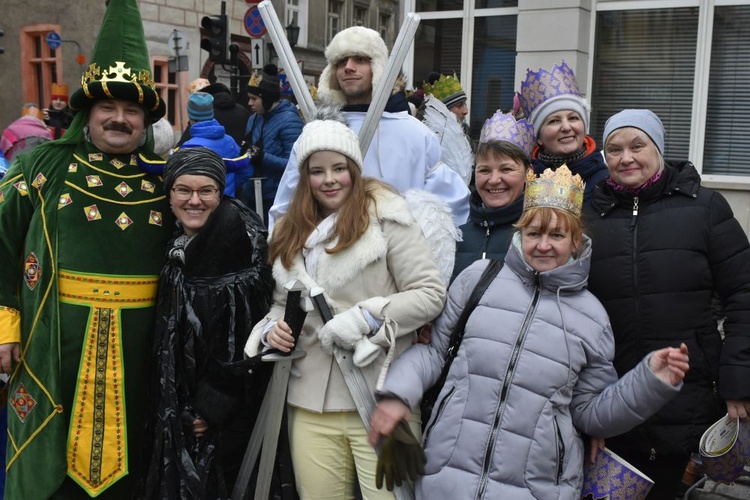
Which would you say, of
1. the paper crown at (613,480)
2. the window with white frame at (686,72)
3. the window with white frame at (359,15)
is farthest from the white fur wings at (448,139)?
the window with white frame at (359,15)

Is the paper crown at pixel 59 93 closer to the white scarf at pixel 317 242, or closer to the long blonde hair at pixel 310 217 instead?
the long blonde hair at pixel 310 217

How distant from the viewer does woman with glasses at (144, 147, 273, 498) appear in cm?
282

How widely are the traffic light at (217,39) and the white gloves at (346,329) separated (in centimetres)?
1000

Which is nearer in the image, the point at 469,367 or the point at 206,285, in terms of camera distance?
the point at 469,367

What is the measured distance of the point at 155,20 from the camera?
16531 millimetres

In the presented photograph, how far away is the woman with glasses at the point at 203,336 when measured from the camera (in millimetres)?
2824

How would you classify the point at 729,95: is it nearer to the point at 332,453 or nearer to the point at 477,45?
the point at 477,45

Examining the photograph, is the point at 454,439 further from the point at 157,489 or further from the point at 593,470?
the point at 157,489

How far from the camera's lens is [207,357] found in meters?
2.85

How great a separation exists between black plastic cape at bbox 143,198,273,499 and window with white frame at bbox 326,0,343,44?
21.6 metres

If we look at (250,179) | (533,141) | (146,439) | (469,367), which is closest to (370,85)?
(533,141)

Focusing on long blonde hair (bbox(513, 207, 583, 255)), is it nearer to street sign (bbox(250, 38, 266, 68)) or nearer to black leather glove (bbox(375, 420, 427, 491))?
black leather glove (bbox(375, 420, 427, 491))

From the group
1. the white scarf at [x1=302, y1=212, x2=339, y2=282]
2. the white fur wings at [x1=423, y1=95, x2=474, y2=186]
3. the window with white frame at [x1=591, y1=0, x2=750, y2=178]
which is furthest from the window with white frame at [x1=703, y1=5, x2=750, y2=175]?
the white scarf at [x1=302, y1=212, x2=339, y2=282]

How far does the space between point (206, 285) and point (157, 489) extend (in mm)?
791
